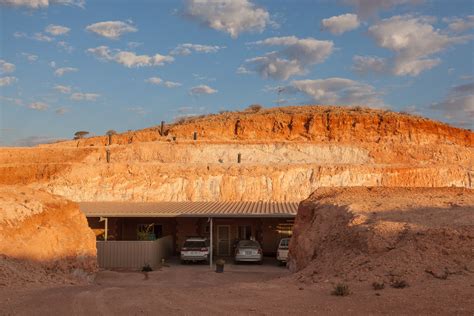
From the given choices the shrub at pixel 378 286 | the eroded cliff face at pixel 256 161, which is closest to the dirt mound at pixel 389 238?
the shrub at pixel 378 286

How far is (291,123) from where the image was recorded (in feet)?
188

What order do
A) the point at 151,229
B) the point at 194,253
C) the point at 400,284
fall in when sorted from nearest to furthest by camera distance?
the point at 400,284 → the point at 194,253 → the point at 151,229

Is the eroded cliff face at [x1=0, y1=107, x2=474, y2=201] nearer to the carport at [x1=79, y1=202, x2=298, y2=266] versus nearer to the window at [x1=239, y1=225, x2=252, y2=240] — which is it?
the carport at [x1=79, y1=202, x2=298, y2=266]

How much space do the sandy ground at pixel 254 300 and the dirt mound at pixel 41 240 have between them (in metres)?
2.66

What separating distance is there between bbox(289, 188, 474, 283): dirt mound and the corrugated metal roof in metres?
6.62

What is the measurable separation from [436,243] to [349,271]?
2328 millimetres

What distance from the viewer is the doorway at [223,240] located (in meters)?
31.1

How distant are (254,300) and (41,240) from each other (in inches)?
369

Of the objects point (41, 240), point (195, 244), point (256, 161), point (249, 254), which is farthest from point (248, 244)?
point (256, 161)

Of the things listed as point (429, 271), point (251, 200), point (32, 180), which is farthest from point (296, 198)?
point (429, 271)

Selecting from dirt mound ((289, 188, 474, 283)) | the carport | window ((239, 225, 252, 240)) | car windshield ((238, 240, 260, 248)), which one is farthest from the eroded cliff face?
dirt mound ((289, 188, 474, 283))

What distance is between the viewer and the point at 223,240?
102ft

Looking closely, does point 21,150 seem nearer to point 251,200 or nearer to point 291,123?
point 251,200

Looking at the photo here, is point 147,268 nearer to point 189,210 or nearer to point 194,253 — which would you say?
point 194,253
